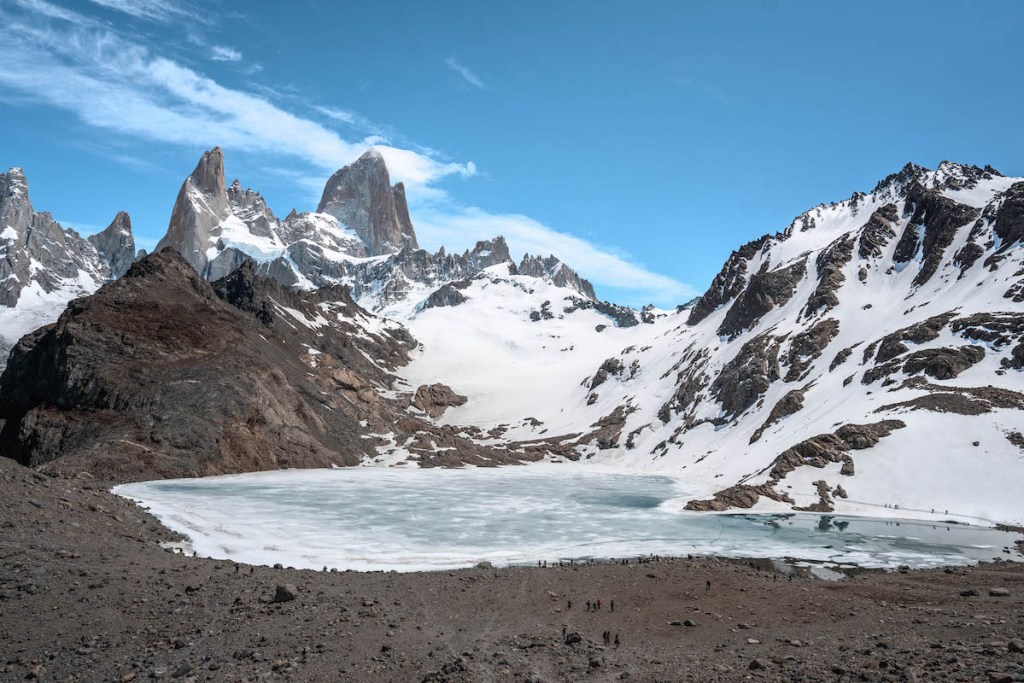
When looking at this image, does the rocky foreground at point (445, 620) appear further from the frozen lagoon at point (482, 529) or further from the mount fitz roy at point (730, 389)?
the mount fitz roy at point (730, 389)

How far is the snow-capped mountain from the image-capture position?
57438 mm

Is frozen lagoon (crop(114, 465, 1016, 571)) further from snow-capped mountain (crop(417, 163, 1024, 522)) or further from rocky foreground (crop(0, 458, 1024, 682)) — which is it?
snow-capped mountain (crop(417, 163, 1024, 522))

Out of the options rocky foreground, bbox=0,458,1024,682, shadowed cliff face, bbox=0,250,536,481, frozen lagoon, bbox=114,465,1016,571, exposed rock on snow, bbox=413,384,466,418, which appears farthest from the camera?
exposed rock on snow, bbox=413,384,466,418

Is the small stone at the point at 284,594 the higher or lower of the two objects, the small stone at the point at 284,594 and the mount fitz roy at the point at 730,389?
the lower

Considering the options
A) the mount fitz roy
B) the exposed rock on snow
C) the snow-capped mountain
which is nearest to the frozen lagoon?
the mount fitz roy

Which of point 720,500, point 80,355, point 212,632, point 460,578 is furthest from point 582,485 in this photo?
point 212,632

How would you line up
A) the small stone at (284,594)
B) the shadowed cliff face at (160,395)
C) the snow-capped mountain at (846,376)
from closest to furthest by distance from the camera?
the small stone at (284,594)
the snow-capped mountain at (846,376)
the shadowed cliff face at (160,395)

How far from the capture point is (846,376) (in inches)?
3494

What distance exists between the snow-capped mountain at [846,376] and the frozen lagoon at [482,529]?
9.19 m

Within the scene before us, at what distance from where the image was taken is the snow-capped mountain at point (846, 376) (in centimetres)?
5744

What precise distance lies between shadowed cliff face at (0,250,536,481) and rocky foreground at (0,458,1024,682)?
4349cm

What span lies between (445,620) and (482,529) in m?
22.7

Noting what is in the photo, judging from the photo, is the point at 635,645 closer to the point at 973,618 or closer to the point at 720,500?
the point at 973,618

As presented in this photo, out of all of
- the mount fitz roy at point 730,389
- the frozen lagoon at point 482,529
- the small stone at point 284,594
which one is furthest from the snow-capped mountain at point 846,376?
the small stone at point 284,594
